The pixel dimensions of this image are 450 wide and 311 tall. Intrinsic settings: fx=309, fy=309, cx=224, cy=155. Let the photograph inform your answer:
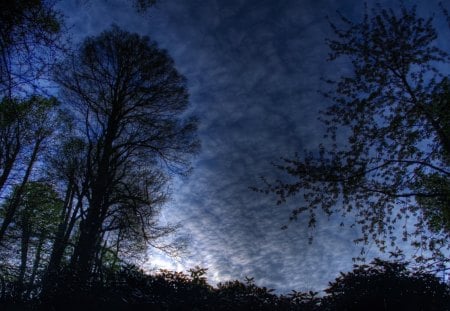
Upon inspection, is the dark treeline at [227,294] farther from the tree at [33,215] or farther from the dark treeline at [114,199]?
the tree at [33,215]

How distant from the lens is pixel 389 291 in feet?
24.3

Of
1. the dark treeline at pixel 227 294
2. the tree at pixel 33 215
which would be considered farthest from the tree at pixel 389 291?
the tree at pixel 33 215

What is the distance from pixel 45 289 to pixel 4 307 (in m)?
1.02

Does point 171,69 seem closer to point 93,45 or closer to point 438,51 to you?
point 93,45

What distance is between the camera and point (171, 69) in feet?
45.6

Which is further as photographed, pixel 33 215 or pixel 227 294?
pixel 33 215

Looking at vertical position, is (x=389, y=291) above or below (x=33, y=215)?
below

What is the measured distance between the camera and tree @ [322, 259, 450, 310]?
725cm

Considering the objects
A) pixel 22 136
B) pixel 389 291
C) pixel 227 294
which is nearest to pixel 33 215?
pixel 22 136

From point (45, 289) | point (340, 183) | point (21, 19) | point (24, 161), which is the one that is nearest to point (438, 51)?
point (340, 183)

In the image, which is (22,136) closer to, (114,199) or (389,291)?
(114,199)

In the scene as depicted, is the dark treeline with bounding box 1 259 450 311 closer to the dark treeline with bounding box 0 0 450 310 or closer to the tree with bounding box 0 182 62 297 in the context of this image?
the dark treeline with bounding box 0 0 450 310

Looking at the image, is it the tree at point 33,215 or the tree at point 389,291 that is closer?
the tree at point 389,291

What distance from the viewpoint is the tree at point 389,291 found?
725 cm
